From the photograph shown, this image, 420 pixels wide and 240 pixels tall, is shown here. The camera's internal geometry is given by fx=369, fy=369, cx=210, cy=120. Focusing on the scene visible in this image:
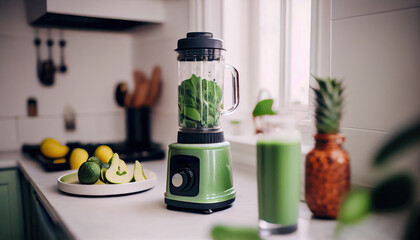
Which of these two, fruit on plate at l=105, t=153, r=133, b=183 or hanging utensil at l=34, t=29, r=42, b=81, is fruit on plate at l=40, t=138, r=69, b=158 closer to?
fruit on plate at l=105, t=153, r=133, b=183

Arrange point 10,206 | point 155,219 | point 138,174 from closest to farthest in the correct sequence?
point 155,219 → point 138,174 → point 10,206

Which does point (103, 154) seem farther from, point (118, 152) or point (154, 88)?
point (154, 88)

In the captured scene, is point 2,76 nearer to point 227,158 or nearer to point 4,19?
point 4,19

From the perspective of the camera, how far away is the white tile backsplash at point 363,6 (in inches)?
33.0

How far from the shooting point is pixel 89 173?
1121 millimetres

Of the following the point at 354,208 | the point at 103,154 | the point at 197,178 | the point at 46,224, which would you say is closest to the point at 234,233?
the point at 354,208

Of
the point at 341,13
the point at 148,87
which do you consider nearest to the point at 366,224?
the point at 341,13

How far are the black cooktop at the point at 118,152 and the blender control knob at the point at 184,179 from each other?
735 millimetres

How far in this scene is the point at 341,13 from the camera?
984mm

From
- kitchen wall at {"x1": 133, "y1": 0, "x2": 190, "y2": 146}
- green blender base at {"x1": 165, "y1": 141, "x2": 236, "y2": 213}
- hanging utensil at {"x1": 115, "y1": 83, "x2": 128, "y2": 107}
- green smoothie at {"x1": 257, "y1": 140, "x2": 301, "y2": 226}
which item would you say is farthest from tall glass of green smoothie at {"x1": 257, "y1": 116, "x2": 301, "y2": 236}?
hanging utensil at {"x1": 115, "y1": 83, "x2": 128, "y2": 107}

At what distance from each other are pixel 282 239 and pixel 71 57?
183cm

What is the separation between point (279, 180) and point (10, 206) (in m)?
1.42

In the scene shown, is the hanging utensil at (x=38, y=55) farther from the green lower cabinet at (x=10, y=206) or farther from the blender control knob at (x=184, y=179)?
the blender control knob at (x=184, y=179)

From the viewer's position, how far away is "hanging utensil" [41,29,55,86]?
2100 millimetres
